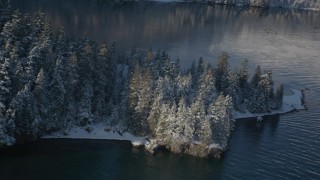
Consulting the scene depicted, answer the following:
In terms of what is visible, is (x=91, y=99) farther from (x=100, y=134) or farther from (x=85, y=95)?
(x=100, y=134)

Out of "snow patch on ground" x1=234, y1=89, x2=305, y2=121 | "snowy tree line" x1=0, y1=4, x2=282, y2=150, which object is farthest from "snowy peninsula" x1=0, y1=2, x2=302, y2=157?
"snow patch on ground" x1=234, y1=89, x2=305, y2=121

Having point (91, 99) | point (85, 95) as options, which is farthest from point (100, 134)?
point (85, 95)

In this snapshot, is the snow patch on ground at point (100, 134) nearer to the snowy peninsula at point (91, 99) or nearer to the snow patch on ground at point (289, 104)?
the snowy peninsula at point (91, 99)

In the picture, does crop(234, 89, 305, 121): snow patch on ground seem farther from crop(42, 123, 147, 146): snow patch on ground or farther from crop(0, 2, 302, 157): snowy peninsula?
crop(42, 123, 147, 146): snow patch on ground

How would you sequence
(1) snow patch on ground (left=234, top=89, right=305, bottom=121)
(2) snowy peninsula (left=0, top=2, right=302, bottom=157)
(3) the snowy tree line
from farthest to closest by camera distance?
(1) snow patch on ground (left=234, top=89, right=305, bottom=121) → (2) snowy peninsula (left=0, top=2, right=302, bottom=157) → (3) the snowy tree line

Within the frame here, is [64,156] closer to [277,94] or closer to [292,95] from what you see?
[277,94]

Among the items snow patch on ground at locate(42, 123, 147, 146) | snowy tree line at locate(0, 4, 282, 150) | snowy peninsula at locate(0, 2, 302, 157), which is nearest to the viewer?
snowy tree line at locate(0, 4, 282, 150)
